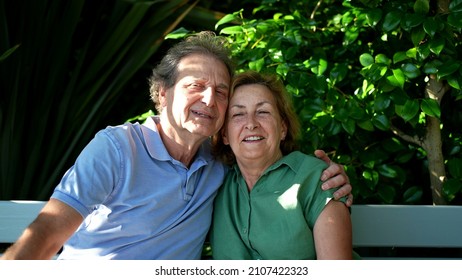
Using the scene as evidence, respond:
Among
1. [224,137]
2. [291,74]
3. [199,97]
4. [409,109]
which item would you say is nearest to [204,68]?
[199,97]

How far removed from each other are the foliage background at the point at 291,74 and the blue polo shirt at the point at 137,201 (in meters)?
0.61

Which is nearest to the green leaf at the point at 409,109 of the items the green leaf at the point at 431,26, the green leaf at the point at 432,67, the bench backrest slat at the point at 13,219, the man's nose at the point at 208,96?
the green leaf at the point at 432,67

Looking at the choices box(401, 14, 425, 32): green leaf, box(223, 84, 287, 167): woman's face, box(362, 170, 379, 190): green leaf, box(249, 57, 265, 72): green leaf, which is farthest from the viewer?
box(362, 170, 379, 190): green leaf

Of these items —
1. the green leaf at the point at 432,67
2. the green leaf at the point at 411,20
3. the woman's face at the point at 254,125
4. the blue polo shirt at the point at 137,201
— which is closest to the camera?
the blue polo shirt at the point at 137,201

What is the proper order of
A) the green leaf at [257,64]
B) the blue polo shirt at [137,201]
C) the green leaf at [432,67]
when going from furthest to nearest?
the green leaf at [257,64] → the green leaf at [432,67] → the blue polo shirt at [137,201]

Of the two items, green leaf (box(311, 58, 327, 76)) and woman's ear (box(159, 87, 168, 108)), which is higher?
green leaf (box(311, 58, 327, 76))

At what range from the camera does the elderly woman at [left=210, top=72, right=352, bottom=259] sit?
2.19 meters

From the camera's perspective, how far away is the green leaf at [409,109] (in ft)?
8.09

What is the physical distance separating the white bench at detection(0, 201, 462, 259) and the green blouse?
0.39 m

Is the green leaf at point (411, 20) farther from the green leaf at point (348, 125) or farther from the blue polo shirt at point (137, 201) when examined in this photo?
the blue polo shirt at point (137, 201)

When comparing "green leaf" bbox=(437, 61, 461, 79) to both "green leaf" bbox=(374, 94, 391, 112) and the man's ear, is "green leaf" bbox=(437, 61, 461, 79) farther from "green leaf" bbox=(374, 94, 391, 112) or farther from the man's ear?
the man's ear

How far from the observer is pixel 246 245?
230 centimetres

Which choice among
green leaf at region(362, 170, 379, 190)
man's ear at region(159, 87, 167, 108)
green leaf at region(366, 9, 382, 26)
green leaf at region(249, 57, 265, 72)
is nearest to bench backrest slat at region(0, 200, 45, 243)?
man's ear at region(159, 87, 167, 108)

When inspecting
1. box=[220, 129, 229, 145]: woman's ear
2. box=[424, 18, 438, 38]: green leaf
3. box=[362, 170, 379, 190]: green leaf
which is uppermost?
box=[424, 18, 438, 38]: green leaf
